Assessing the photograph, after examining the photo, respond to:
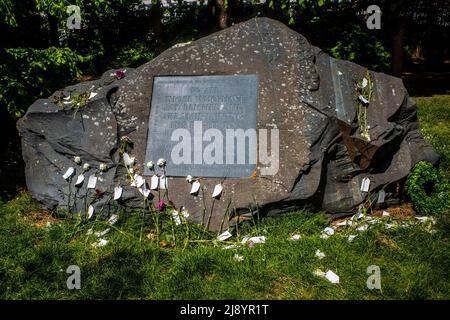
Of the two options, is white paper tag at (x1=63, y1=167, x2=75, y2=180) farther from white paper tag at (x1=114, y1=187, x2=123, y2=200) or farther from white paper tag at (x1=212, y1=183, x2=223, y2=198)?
white paper tag at (x1=212, y1=183, x2=223, y2=198)

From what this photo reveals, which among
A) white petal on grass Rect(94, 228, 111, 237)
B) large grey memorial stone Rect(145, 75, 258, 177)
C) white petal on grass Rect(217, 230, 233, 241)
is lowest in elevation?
white petal on grass Rect(94, 228, 111, 237)

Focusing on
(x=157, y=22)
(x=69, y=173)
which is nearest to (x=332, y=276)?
(x=69, y=173)

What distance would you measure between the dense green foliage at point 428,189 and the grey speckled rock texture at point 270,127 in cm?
11

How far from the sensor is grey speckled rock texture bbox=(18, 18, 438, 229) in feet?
13.4

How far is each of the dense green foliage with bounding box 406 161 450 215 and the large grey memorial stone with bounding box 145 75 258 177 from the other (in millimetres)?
1669

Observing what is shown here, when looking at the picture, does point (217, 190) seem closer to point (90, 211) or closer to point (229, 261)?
point (229, 261)

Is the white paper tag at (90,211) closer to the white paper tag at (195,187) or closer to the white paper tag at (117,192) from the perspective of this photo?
the white paper tag at (117,192)

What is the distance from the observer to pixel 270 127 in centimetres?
423

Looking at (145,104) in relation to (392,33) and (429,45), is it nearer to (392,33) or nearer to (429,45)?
(392,33)

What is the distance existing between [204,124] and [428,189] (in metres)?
2.38

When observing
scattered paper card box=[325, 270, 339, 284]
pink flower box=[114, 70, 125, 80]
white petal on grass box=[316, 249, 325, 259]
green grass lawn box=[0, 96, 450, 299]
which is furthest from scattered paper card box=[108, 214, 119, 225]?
scattered paper card box=[325, 270, 339, 284]

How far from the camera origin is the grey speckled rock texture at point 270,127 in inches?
161

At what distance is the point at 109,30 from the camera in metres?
10.1
